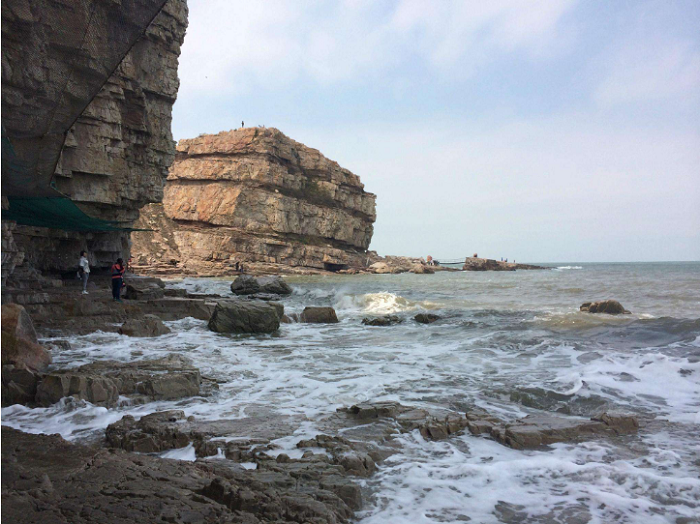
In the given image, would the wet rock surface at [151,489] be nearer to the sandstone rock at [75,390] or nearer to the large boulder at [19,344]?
the sandstone rock at [75,390]

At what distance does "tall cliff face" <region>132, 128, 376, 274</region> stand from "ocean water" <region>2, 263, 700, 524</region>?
42410 mm

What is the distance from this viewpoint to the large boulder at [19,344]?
5.20 m

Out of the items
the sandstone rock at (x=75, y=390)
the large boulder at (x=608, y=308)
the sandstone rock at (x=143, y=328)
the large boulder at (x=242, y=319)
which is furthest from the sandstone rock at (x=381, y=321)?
the sandstone rock at (x=75, y=390)

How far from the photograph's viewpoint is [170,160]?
64.0ft

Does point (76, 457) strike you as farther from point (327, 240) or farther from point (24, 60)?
point (327, 240)

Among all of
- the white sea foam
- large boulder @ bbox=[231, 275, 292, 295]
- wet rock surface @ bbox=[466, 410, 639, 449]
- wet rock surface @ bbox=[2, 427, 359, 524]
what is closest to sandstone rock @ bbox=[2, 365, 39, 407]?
wet rock surface @ bbox=[2, 427, 359, 524]

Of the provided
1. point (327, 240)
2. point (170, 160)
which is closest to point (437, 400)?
point (170, 160)

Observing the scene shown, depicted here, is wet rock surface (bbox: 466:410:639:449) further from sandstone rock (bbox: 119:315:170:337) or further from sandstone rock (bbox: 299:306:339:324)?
sandstone rock (bbox: 299:306:339:324)

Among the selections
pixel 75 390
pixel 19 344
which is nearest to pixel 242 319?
pixel 19 344

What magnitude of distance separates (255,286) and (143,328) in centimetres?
1321

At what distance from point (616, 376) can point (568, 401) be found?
1693mm

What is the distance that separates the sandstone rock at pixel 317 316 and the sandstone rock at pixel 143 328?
4.52 meters

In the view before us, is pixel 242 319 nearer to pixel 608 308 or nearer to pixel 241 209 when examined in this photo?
pixel 608 308

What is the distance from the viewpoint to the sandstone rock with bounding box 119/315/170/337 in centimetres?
927
